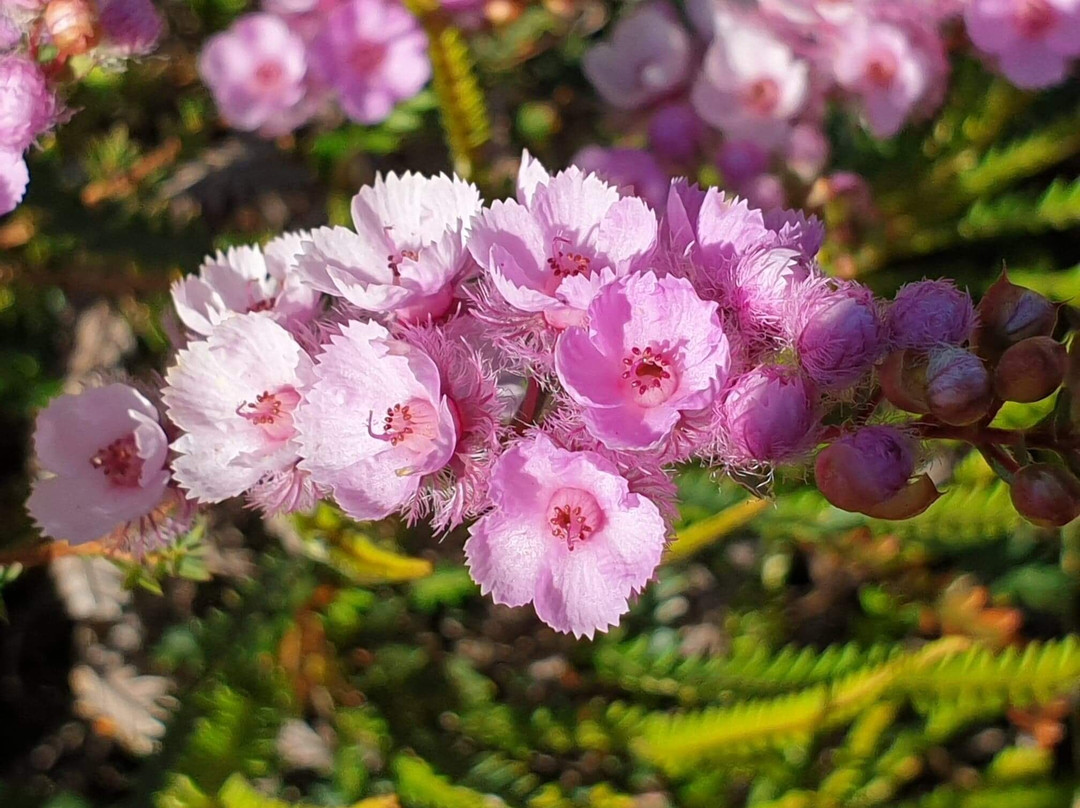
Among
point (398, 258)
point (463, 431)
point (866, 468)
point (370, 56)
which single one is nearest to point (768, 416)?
point (866, 468)

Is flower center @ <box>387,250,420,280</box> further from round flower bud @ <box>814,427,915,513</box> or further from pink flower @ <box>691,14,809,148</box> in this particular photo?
pink flower @ <box>691,14,809,148</box>

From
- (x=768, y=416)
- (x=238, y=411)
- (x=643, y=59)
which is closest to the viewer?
(x=768, y=416)

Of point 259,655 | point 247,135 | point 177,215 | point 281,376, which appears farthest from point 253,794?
point 247,135

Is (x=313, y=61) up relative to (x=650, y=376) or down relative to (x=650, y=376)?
up

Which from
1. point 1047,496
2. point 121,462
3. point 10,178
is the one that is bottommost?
point 121,462

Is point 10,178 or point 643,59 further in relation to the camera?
point 643,59

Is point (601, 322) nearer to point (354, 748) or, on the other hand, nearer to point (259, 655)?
point (259, 655)

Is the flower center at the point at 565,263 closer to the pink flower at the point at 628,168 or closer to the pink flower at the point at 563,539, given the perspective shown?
the pink flower at the point at 563,539

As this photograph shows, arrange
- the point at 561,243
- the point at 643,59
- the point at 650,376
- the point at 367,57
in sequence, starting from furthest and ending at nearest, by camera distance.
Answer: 1. the point at 367,57
2. the point at 643,59
3. the point at 561,243
4. the point at 650,376

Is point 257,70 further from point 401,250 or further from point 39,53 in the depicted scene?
point 401,250
